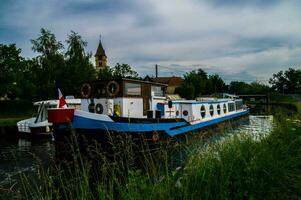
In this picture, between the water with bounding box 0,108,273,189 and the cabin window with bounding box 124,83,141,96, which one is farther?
the cabin window with bounding box 124,83,141,96

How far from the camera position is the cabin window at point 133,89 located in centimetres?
1393

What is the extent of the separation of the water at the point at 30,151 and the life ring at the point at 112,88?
377 centimetres

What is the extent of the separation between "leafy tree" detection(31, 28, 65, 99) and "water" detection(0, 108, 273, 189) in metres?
14.7

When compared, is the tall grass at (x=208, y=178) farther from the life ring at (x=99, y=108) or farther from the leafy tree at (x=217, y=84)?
the leafy tree at (x=217, y=84)

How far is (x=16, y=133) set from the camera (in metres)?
21.8

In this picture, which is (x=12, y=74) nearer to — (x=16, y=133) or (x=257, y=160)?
(x=16, y=133)

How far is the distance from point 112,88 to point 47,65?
21384mm

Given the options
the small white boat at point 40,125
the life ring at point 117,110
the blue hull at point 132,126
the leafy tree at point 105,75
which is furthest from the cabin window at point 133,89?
the leafy tree at point 105,75

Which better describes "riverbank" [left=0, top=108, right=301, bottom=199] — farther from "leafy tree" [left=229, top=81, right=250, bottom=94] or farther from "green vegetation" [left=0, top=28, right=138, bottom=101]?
"leafy tree" [left=229, top=81, right=250, bottom=94]

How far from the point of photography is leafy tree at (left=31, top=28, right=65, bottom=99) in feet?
107

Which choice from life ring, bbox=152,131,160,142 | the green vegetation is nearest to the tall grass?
life ring, bbox=152,131,160,142

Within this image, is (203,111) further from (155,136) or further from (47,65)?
(47,65)

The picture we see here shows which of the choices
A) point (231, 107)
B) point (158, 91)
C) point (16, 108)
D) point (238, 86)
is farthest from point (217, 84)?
point (158, 91)

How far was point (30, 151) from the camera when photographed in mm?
14828
